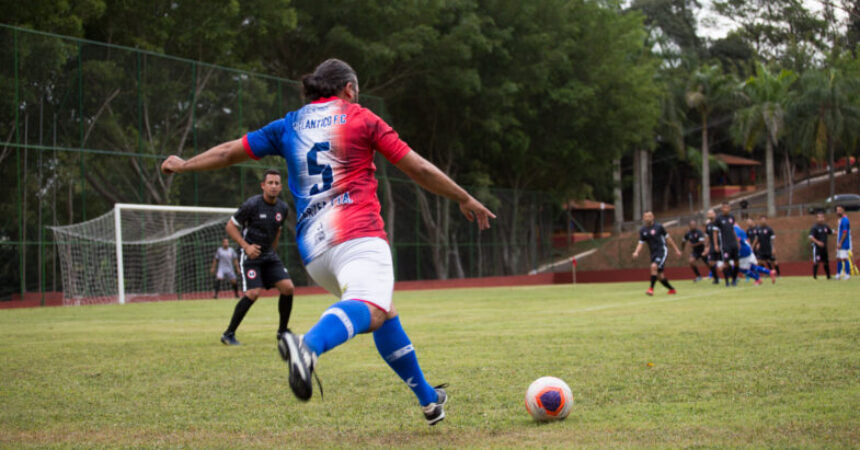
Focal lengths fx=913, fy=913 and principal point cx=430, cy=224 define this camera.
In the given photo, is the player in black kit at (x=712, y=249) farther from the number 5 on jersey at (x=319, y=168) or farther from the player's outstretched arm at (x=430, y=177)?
the number 5 on jersey at (x=319, y=168)

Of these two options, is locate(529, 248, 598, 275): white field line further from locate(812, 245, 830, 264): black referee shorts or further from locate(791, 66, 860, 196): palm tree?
locate(812, 245, 830, 264): black referee shorts

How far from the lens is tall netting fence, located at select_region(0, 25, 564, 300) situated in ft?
79.9

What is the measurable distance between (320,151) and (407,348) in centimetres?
117

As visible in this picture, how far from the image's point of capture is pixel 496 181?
161ft

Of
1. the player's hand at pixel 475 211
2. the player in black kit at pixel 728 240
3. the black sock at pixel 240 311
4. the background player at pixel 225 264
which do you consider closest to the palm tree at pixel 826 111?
the player in black kit at pixel 728 240

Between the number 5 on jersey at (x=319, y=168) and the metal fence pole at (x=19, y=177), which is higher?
the metal fence pole at (x=19, y=177)

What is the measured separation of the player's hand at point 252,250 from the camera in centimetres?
1012

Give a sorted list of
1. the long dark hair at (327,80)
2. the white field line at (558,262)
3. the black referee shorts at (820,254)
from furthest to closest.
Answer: the white field line at (558,262) → the black referee shorts at (820,254) → the long dark hair at (327,80)

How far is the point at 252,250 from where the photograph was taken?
1012 centimetres

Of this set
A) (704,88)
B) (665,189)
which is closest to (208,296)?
(704,88)

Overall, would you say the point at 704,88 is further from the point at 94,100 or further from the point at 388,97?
the point at 94,100

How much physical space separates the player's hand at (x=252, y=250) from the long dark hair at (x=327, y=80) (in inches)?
212

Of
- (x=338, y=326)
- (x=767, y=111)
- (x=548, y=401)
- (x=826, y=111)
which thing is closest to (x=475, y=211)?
(x=338, y=326)

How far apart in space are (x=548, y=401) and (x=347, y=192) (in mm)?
1593
